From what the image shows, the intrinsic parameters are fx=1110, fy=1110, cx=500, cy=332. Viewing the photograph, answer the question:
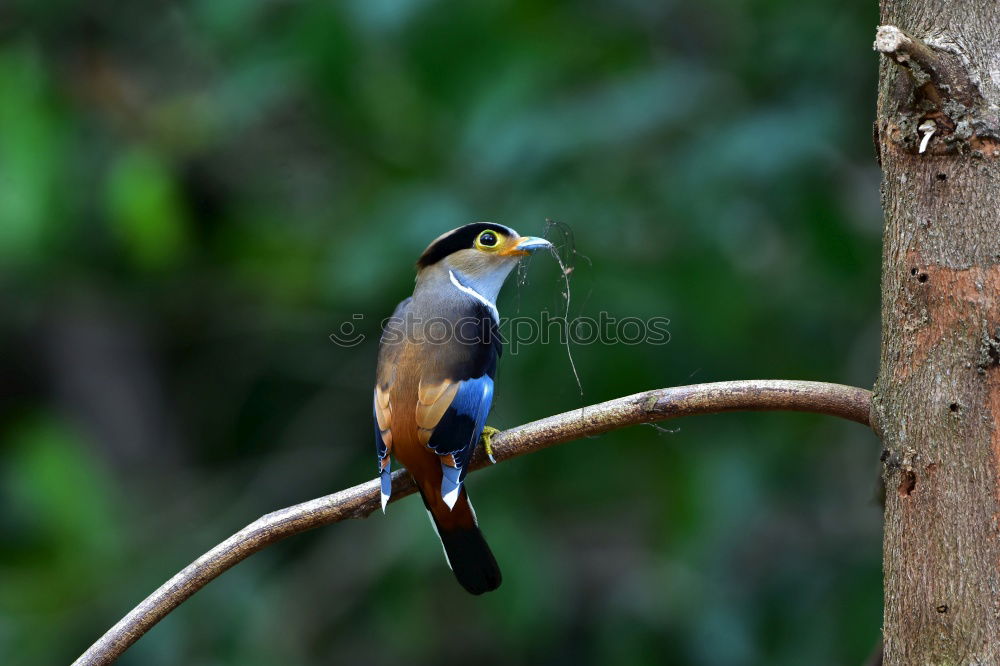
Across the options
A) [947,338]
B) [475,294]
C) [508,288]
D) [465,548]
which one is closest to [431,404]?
[465,548]

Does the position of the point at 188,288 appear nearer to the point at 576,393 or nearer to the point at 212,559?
the point at 576,393

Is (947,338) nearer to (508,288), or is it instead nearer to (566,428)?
(566,428)

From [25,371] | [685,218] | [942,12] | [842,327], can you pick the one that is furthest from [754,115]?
[25,371]

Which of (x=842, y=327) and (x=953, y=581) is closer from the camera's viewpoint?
(x=953, y=581)

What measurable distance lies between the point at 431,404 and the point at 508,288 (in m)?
0.88

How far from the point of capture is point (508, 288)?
3477mm

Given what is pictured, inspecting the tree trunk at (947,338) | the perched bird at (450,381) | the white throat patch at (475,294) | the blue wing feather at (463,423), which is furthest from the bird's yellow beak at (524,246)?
the tree trunk at (947,338)

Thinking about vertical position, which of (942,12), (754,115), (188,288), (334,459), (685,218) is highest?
(942,12)

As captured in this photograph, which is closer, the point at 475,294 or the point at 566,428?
the point at 566,428

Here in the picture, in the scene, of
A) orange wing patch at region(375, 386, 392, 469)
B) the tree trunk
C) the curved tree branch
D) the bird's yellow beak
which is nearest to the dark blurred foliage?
the bird's yellow beak

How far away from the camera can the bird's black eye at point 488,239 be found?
120 inches

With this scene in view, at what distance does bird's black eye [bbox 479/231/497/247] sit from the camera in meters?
3.05

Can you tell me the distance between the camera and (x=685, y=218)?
13.3 ft

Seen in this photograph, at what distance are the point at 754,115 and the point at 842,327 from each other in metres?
1.01
